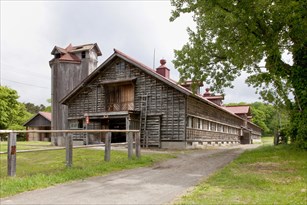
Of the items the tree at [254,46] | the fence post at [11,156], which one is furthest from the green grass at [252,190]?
the tree at [254,46]

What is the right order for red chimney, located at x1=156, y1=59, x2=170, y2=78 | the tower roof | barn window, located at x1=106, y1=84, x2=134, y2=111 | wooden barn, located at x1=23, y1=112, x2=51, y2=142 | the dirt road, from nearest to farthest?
the dirt road
barn window, located at x1=106, y1=84, x2=134, y2=111
red chimney, located at x1=156, y1=59, x2=170, y2=78
the tower roof
wooden barn, located at x1=23, y1=112, x2=51, y2=142

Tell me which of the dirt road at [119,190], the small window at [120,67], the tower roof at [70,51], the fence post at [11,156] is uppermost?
the tower roof at [70,51]

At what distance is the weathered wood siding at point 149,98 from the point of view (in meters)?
23.7

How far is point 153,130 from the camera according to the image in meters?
24.6

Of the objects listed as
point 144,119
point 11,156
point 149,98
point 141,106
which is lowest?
point 11,156

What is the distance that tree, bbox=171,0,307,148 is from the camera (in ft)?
47.7

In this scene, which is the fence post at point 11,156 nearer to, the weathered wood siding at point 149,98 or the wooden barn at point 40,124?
the weathered wood siding at point 149,98

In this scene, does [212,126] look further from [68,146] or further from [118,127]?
[68,146]

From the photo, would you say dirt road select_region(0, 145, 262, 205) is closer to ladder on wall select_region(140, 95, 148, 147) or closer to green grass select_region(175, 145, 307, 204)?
green grass select_region(175, 145, 307, 204)

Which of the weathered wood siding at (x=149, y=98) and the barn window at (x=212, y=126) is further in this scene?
the barn window at (x=212, y=126)

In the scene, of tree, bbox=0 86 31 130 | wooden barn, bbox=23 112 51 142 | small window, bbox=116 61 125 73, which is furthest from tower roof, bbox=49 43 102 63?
tree, bbox=0 86 31 130

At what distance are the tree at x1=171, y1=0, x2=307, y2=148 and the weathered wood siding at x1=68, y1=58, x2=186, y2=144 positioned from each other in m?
3.40

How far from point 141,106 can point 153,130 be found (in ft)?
7.67

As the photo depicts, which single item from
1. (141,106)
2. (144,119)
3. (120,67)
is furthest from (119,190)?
(120,67)
